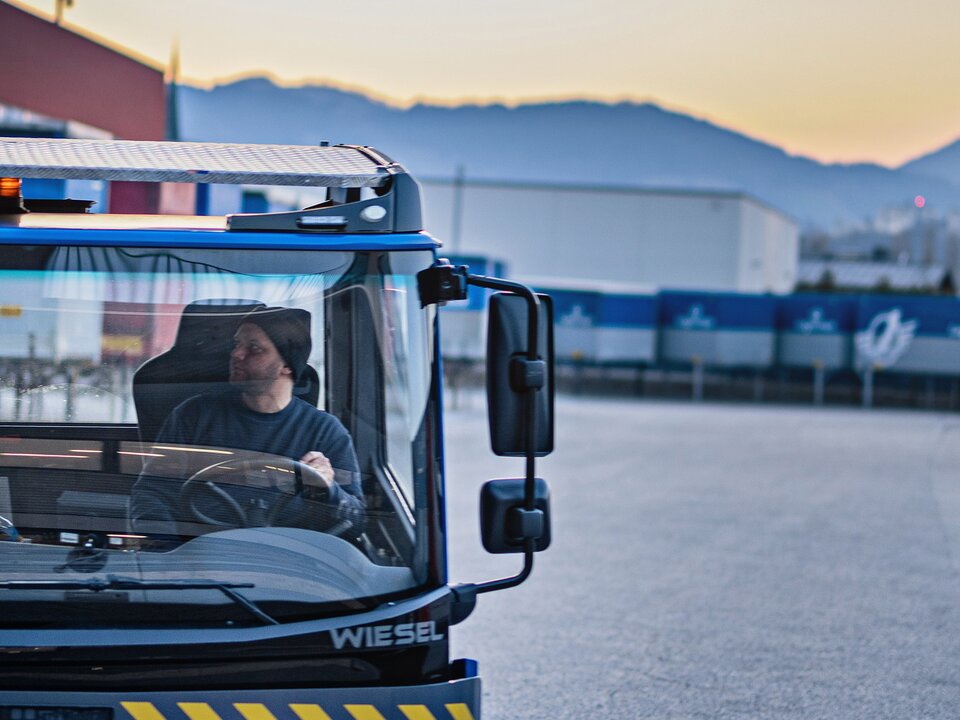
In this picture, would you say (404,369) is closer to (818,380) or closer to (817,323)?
(818,380)

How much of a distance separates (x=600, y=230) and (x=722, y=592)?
48685 mm

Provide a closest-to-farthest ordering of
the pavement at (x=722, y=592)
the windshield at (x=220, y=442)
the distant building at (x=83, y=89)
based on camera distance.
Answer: the windshield at (x=220, y=442) → the pavement at (x=722, y=592) → the distant building at (x=83, y=89)

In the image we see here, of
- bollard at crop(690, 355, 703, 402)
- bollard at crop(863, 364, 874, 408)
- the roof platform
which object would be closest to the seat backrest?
the roof platform

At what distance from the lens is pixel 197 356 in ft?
11.8

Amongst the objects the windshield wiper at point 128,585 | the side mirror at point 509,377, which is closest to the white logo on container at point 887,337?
the side mirror at point 509,377

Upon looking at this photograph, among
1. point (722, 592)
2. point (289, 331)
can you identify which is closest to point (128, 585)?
point (289, 331)

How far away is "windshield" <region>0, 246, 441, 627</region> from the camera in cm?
344

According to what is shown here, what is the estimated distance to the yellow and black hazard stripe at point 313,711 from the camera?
334cm

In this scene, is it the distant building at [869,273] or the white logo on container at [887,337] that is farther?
the distant building at [869,273]

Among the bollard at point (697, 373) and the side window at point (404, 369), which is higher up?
the side window at point (404, 369)

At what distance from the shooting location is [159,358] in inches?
141

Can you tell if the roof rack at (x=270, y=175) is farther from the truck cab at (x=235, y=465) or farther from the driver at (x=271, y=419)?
the driver at (x=271, y=419)

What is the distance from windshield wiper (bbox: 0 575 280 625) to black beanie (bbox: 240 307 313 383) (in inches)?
23.3

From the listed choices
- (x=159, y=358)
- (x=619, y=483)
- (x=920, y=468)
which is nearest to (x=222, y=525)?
(x=159, y=358)
